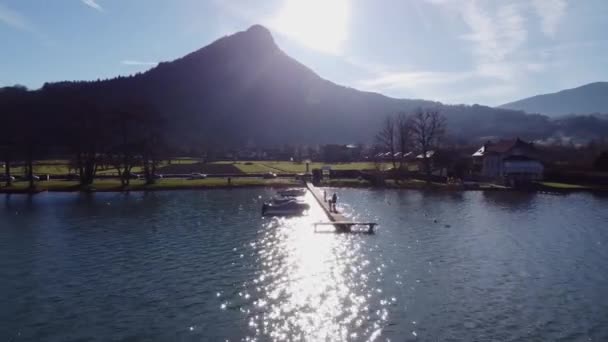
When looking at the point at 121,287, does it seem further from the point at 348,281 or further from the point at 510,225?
the point at 510,225

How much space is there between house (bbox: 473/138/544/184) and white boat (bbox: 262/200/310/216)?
4464 centimetres

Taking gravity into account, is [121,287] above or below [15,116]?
below

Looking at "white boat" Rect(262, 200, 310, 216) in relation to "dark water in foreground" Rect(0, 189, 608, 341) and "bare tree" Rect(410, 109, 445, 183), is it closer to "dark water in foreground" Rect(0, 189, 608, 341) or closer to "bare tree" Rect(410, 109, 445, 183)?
"dark water in foreground" Rect(0, 189, 608, 341)

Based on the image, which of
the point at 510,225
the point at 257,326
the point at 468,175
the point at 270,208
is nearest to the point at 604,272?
the point at 510,225

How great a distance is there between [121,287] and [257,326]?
8.62 meters

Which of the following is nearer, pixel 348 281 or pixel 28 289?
pixel 28 289

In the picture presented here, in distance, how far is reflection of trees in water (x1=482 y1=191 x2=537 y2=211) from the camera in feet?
176

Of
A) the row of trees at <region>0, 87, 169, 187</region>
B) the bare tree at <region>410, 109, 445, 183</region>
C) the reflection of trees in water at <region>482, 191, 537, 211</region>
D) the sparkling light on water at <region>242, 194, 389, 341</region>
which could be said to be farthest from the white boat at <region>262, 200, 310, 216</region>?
the bare tree at <region>410, 109, 445, 183</region>

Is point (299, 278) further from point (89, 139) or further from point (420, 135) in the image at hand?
point (420, 135)

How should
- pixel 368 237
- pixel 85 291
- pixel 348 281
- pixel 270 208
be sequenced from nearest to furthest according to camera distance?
1. pixel 85 291
2. pixel 348 281
3. pixel 368 237
4. pixel 270 208

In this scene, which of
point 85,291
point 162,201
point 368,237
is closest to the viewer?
point 85,291

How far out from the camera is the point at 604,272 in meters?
26.1

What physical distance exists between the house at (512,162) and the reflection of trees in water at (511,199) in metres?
10.3

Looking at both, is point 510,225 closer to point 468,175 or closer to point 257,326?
point 257,326
